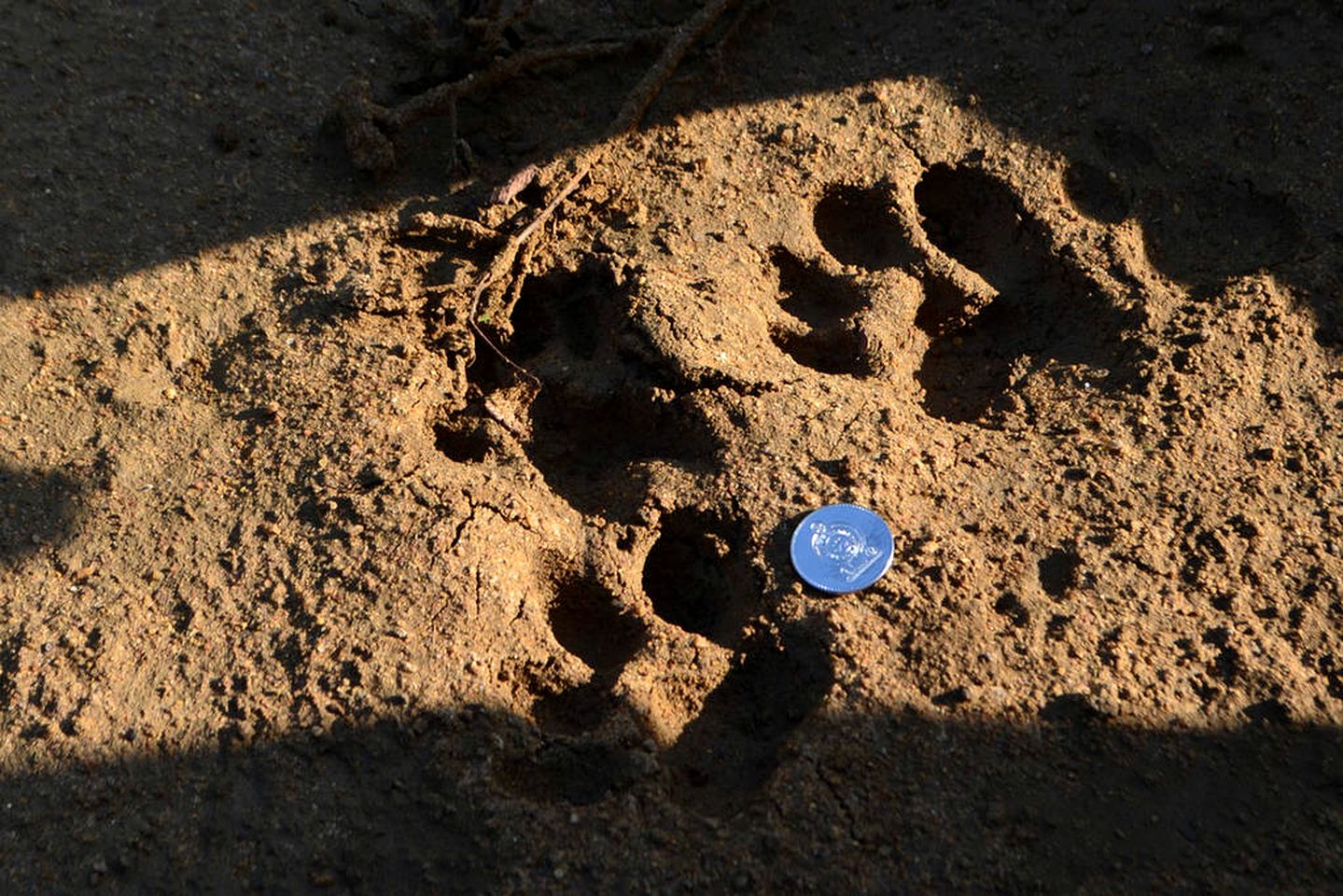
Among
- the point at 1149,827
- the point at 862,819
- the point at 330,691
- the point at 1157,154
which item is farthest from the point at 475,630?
the point at 1157,154

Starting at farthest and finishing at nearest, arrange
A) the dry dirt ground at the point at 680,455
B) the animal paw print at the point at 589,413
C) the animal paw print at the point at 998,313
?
the animal paw print at the point at 998,313
the animal paw print at the point at 589,413
the dry dirt ground at the point at 680,455

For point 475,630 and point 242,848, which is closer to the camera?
point 242,848

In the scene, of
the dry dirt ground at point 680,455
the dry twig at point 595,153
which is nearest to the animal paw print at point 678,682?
the dry dirt ground at point 680,455

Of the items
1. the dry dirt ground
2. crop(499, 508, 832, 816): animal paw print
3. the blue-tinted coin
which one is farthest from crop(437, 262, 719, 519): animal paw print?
the blue-tinted coin

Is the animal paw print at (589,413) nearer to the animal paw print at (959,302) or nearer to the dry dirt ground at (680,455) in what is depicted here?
the dry dirt ground at (680,455)

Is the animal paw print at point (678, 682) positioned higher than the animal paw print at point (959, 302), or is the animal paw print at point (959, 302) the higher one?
the animal paw print at point (959, 302)

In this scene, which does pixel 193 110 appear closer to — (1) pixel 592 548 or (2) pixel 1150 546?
(1) pixel 592 548

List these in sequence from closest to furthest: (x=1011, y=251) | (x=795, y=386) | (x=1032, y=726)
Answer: (x=1032, y=726) → (x=795, y=386) → (x=1011, y=251)

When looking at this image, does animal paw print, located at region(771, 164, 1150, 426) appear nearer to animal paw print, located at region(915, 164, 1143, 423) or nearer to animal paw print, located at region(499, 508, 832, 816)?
animal paw print, located at region(915, 164, 1143, 423)
